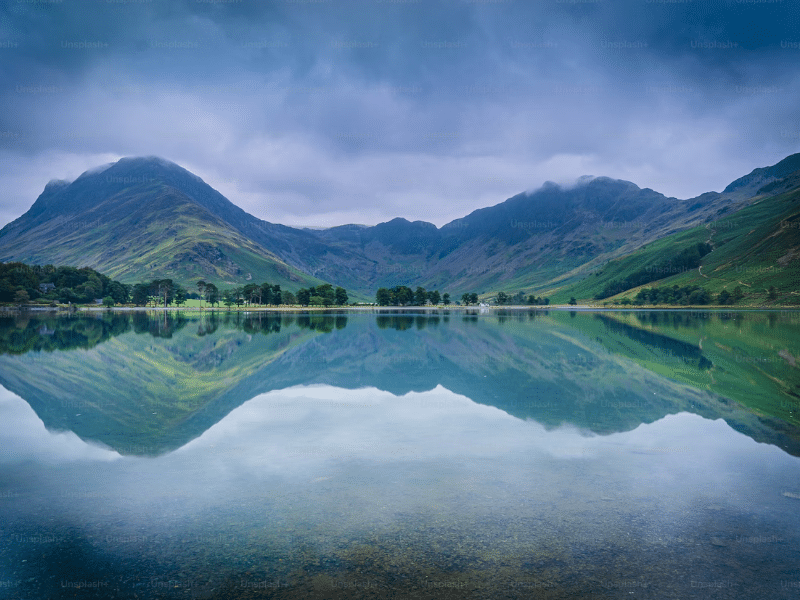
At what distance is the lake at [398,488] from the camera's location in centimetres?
958

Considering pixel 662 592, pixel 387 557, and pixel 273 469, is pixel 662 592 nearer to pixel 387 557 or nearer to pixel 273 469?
Answer: pixel 387 557

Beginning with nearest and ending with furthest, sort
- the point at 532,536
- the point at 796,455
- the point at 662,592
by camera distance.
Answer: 1. the point at 662,592
2. the point at 532,536
3. the point at 796,455

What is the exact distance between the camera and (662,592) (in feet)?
29.7

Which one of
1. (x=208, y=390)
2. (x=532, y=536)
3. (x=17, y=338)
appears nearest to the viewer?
(x=532, y=536)

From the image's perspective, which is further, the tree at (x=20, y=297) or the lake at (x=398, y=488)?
the tree at (x=20, y=297)

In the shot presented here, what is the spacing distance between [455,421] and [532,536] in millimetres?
11519

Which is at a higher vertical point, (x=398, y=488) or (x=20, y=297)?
(x=20, y=297)

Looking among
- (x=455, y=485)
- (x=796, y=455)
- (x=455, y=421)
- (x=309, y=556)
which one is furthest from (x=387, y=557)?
(x=796, y=455)

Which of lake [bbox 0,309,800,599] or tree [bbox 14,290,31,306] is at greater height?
tree [bbox 14,290,31,306]

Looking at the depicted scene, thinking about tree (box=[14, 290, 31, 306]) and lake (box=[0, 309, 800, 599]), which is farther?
tree (box=[14, 290, 31, 306])

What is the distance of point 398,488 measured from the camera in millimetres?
14102

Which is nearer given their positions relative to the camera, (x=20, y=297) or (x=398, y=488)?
(x=398, y=488)

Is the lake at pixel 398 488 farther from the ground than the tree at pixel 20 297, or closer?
closer

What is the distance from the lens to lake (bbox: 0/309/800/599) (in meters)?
9.58
